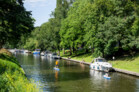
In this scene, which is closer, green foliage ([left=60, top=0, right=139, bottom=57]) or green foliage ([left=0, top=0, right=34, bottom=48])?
green foliage ([left=0, top=0, right=34, bottom=48])

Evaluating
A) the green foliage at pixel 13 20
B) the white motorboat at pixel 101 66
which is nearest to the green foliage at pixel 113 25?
the white motorboat at pixel 101 66

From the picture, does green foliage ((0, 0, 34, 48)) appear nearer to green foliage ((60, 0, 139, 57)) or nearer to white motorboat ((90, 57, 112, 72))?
white motorboat ((90, 57, 112, 72))

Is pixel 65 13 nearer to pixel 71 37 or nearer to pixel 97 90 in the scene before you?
pixel 71 37

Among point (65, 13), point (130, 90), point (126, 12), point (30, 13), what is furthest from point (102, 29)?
point (65, 13)

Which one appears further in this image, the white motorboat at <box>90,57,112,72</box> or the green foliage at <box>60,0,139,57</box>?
the green foliage at <box>60,0,139,57</box>

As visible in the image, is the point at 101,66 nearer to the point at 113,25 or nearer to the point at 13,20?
the point at 113,25

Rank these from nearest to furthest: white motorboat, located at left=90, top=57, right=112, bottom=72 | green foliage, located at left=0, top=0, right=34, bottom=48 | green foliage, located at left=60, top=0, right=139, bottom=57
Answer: green foliage, located at left=0, top=0, right=34, bottom=48 < white motorboat, located at left=90, top=57, right=112, bottom=72 < green foliage, located at left=60, top=0, right=139, bottom=57

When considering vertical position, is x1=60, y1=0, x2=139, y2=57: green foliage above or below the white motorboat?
above

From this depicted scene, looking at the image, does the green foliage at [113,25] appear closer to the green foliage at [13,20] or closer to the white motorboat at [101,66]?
the white motorboat at [101,66]

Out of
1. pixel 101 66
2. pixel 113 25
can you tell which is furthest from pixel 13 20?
pixel 113 25

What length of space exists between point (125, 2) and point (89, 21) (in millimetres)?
10504

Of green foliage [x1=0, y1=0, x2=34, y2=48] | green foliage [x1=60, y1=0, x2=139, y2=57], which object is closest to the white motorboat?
green foliage [x1=60, y1=0, x2=139, y2=57]

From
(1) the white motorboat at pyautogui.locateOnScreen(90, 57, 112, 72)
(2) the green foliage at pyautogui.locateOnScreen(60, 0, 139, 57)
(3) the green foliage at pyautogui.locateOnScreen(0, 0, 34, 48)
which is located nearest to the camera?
(3) the green foliage at pyautogui.locateOnScreen(0, 0, 34, 48)

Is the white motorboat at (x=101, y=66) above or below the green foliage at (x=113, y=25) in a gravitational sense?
below
